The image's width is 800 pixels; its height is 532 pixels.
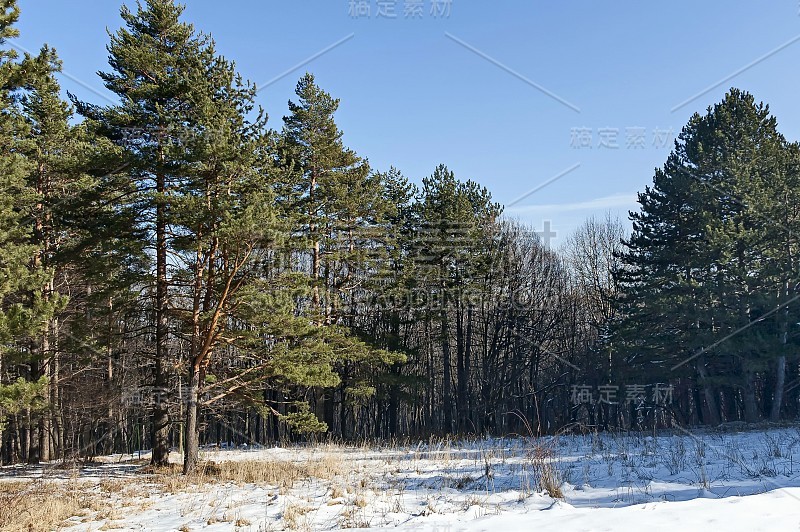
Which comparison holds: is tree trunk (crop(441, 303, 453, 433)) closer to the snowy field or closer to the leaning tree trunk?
the snowy field

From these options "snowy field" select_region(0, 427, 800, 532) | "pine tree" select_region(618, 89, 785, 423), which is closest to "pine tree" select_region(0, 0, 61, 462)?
"snowy field" select_region(0, 427, 800, 532)

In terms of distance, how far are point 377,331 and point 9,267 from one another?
23741 mm

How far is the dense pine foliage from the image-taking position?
1359 centimetres

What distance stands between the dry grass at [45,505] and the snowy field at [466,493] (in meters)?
0.07

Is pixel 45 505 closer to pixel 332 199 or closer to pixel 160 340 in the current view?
pixel 160 340

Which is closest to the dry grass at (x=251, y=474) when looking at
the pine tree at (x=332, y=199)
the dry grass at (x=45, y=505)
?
the dry grass at (x=45, y=505)

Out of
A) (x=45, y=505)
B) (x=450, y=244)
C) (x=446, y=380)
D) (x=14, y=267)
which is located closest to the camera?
(x=45, y=505)

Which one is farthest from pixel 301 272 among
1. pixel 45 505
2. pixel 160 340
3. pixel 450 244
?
pixel 450 244

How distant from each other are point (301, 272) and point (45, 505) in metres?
7.83

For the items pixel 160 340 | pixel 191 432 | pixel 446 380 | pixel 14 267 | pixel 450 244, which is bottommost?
pixel 446 380

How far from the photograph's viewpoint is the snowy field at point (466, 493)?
643 cm

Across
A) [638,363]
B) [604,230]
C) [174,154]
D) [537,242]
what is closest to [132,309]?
[174,154]

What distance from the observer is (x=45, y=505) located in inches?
350

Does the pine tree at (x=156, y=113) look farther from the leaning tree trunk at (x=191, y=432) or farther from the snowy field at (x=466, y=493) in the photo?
the snowy field at (x=466, y=493)
